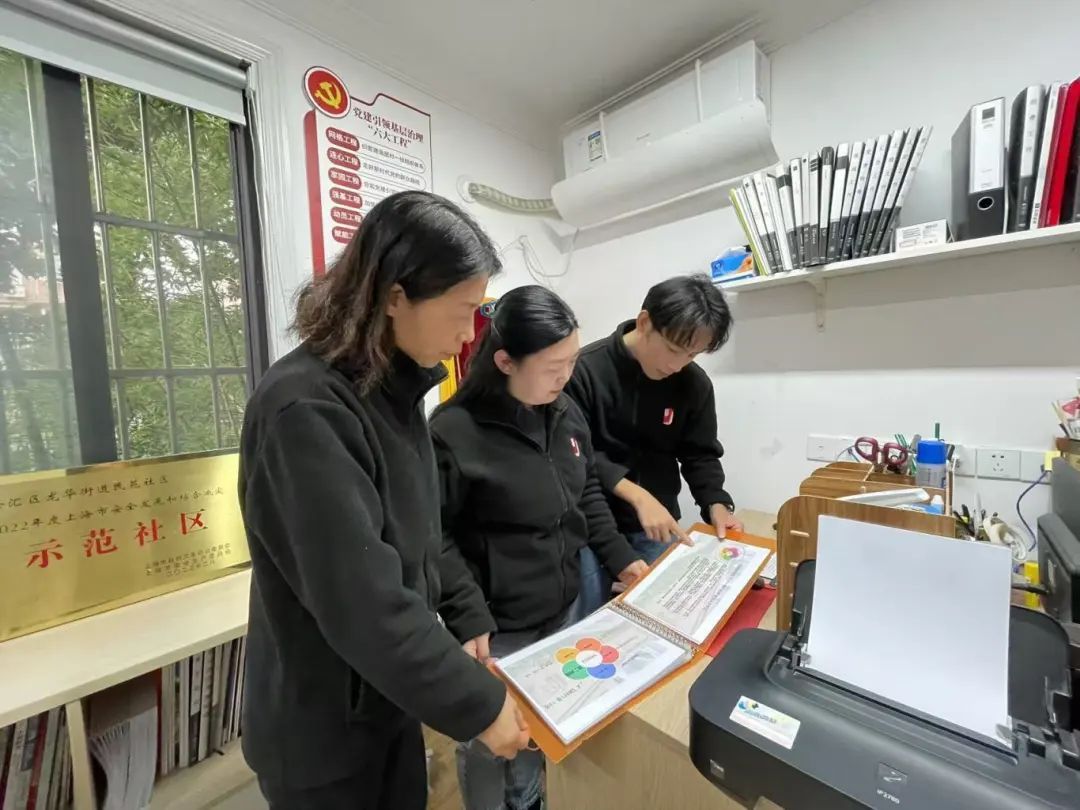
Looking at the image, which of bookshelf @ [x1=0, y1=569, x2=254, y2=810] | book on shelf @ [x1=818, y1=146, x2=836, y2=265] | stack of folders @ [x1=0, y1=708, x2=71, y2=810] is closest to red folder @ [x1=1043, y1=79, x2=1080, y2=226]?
book on shelf @ [x1=818, y1=146, x2=836, y2=265]

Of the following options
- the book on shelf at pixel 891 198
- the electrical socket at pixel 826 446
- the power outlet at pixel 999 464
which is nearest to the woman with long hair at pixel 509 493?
the book on shelf at pixel 891 198

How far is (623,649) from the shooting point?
754mm

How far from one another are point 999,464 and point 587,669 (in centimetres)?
143

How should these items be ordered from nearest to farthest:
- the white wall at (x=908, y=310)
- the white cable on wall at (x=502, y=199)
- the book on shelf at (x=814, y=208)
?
1. the white wall at (x=908, y=310)
2. the book on shelf at (x=814, y=208)
3. the white cable on wall at (x=502, y=199)

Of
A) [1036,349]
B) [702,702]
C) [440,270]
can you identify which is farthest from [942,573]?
[1036,349]

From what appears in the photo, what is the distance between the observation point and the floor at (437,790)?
1.08 metres

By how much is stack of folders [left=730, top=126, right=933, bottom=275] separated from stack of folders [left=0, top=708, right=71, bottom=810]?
85.1 inches

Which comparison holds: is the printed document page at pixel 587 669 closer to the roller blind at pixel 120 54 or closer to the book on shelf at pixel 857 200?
the book on shelf at pixel 857 200

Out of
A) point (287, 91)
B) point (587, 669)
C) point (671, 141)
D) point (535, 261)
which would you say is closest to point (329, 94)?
point (287, 91)

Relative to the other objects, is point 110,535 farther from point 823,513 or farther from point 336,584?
point 823,513

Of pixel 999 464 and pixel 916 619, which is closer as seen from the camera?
pixel 916 619

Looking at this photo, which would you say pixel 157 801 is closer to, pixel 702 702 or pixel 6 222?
pixel 702 702

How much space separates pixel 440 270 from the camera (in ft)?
1.91

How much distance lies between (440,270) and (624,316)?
69.0 inches
